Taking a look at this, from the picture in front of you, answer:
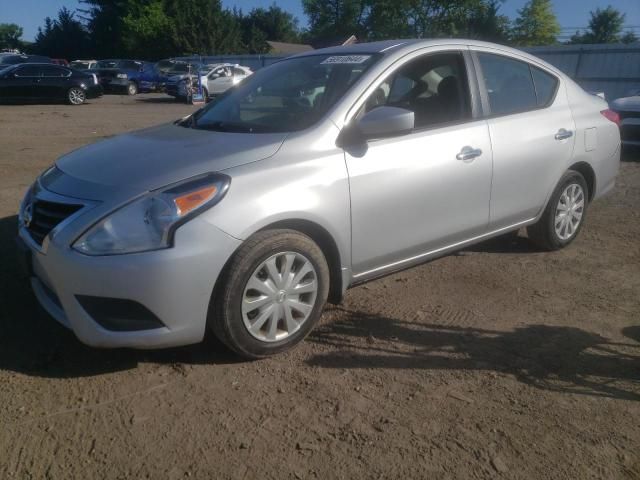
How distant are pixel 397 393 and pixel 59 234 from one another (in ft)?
5.83

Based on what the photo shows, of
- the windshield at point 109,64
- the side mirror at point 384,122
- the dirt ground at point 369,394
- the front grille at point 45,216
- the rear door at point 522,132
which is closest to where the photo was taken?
the dirt ground at point 369,394

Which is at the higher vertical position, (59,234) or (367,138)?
(367,138)

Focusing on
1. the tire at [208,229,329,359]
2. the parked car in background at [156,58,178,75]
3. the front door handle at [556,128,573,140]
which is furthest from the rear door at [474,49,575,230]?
the parked car in background at [156,58,178,75]

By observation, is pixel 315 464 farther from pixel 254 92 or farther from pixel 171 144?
pixel 254 92

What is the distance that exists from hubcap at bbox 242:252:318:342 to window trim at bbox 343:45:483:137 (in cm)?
87

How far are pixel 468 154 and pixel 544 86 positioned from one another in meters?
1.29

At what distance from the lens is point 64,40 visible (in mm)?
61281

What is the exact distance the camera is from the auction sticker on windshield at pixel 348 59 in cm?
368

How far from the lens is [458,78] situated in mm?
4008

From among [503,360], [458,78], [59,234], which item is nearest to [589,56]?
[458,78]

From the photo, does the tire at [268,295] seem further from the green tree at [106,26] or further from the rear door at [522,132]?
the green tree at [106,26]

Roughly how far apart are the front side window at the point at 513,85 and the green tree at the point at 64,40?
216ft

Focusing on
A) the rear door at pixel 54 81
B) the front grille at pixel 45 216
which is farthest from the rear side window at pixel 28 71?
the front grille at pixel 45 216

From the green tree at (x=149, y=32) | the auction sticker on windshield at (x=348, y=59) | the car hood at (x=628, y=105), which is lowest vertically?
the car hood at (x=628, y=105)
